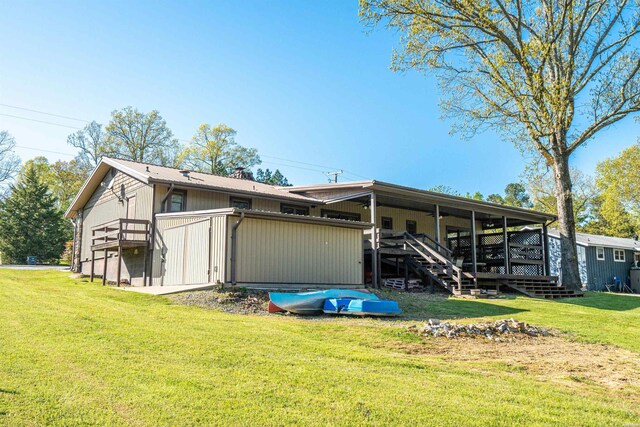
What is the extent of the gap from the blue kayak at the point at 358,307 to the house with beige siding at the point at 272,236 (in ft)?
10.1

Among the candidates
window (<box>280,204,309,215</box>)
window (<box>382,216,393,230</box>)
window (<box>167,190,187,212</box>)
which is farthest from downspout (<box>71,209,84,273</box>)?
window (<box>382,216,393,230</box>)

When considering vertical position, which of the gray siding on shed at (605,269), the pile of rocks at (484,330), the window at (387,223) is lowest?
the pile of rocks at (484,330)

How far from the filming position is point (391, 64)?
59.9 ft

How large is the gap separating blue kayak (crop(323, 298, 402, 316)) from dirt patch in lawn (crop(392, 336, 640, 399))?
232cm

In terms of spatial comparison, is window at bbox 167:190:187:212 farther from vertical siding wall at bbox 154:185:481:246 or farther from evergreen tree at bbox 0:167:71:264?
evergreen tree at bbox 0:167:71:264

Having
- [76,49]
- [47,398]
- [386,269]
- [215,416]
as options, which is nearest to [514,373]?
[215,416]

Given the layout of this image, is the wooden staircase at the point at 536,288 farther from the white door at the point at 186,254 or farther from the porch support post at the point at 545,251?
the white door at the point at 186,254

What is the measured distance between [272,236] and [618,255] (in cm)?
2616

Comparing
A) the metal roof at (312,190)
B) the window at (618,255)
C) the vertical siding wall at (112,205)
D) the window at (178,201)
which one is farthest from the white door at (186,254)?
the window at (618,255)

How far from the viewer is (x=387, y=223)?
71.3ft

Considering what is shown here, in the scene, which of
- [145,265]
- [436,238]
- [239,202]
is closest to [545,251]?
[436,238]

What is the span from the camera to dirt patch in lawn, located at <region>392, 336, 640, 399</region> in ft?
19.0

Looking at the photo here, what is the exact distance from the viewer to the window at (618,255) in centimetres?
2998

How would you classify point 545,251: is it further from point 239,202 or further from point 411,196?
point 239,202
